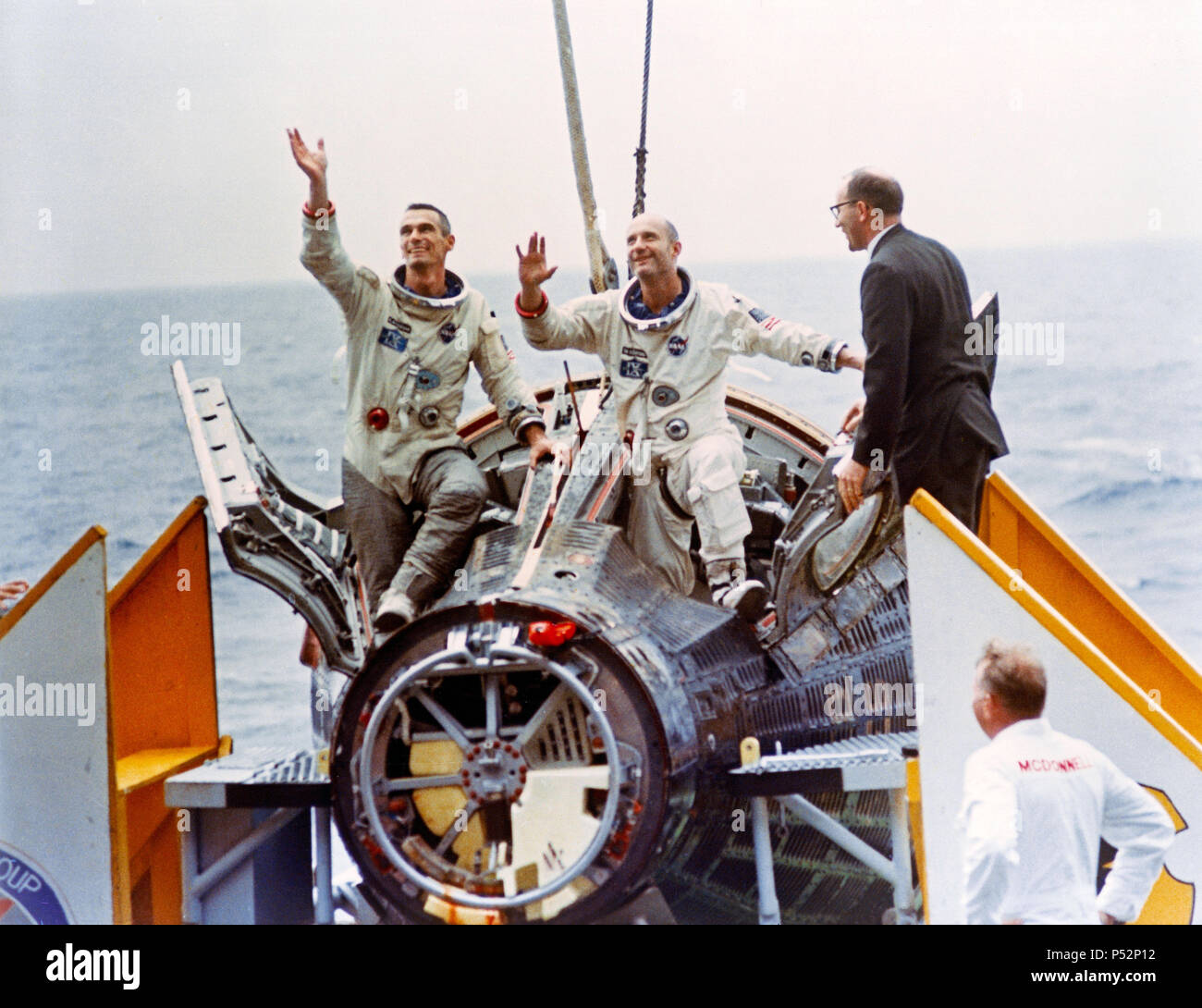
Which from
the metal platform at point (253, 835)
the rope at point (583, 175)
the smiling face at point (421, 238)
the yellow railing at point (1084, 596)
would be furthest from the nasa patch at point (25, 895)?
the yellow railing at point (1084, 596)

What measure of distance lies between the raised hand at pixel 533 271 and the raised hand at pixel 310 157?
577mm

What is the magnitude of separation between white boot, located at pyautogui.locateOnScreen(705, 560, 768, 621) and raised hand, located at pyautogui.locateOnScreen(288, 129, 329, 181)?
1.50m

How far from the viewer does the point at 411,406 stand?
4180 millimetres

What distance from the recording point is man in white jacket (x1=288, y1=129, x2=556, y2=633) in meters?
4.14

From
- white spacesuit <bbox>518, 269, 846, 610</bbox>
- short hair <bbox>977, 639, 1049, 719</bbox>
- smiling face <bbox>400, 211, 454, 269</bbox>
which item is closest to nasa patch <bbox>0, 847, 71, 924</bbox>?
white spacesuit <bbox>518, 269, 846, 610</bbox>

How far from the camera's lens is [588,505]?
161 inches

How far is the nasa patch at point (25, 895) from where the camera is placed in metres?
3.95

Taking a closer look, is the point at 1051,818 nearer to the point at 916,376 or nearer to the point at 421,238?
the point at 916,376

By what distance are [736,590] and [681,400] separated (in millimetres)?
552

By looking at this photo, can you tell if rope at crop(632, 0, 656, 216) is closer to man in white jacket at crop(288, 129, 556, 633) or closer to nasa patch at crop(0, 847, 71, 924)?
man in white jacket at crop(288, 129, 556, 633)

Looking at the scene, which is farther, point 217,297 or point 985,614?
point 217,297
